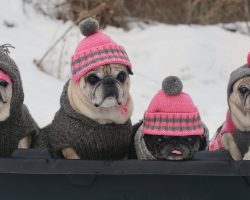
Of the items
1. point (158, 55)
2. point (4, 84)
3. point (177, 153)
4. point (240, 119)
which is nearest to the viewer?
point (177, 153)

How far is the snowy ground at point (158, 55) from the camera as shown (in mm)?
3492

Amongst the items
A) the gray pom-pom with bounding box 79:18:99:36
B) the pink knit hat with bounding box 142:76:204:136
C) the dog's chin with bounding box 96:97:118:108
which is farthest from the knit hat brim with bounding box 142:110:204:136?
the gray pom-pom with bounding box 79:18:99:36

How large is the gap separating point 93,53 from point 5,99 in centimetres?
31

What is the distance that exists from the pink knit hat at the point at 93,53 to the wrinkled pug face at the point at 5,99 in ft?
0.71

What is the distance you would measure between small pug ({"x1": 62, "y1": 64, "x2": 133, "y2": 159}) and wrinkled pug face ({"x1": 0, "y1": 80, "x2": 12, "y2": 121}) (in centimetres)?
21

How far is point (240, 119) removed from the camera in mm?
1764

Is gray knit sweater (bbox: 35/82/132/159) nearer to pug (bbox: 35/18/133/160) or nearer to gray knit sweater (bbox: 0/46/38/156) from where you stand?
pug (bbox: 35/18/133/160)

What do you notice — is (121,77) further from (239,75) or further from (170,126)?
(239,75)

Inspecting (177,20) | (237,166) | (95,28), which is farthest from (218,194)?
(177,20)

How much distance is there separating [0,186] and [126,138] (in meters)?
0.47

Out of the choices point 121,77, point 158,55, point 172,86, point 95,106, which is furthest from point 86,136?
point 158,55

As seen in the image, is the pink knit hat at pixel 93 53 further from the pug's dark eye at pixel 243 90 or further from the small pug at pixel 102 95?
the pug's dark eye at pixel 243 90

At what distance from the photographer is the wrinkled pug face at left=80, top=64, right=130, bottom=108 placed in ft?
5.50

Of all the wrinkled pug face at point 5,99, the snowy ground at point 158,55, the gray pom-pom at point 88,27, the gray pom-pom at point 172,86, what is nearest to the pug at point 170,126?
the gray pom-pom at point 172,86
